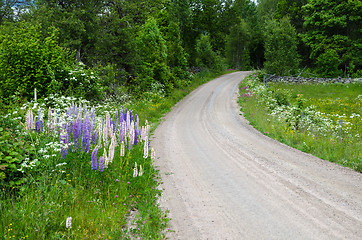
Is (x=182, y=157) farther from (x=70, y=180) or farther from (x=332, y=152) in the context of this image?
(x=332, y=152)

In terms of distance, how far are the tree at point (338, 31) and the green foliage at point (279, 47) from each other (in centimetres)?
638

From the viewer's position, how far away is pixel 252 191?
20.9 feet

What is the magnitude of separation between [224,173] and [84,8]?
49.6ft

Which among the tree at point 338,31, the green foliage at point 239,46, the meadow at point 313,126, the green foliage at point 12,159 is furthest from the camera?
the green foliage at point 239,46

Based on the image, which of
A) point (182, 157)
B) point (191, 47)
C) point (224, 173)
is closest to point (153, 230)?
point (224, 173)

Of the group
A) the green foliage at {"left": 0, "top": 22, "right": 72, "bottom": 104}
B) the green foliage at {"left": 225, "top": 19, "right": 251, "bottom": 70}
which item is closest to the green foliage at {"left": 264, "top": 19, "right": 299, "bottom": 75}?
the green foliage at {"left": 225, "top": 19, "right": 251, "bottom": 70}

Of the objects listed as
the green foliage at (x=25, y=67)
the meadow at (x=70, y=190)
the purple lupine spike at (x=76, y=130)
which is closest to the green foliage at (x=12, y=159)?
the meadow at (x=70, y=190)

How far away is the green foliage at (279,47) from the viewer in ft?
107

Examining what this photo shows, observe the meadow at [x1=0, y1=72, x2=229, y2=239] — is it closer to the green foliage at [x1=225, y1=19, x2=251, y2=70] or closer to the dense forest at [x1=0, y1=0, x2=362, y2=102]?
the dense forest at [x1=0, y1=0, x2=362, y2=102]

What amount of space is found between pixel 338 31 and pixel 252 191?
42973 mm

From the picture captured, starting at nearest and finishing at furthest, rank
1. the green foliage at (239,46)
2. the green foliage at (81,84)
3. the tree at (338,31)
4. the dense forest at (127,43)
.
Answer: the dense forest at (127,43) < the green foliage at (81,84) < the tree at (338,31) < the green foliage at (239,46)

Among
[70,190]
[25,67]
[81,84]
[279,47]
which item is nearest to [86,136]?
[70,190]

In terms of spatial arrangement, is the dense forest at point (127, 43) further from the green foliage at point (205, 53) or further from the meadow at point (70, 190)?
the meadow at point (70, 190)

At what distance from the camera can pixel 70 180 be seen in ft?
16.5
